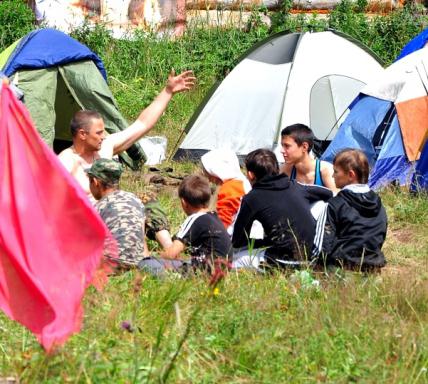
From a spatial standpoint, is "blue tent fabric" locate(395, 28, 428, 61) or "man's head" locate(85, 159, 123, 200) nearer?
"man's head" locate(85, 159, 123, 200)

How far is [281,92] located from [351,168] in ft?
13.5

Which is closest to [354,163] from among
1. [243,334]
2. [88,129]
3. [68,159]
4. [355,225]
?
[355,225]

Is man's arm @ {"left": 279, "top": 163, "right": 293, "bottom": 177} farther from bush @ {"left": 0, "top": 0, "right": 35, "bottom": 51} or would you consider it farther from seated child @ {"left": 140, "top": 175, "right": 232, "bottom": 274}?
bush @ {"left": 0, "top": 0, "right": 35, "bottom": 51}

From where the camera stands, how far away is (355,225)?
18.6ft

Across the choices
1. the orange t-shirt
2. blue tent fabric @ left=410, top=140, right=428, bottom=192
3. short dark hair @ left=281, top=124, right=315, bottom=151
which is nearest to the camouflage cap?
the orange t-shirt

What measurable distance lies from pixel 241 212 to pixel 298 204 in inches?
14.3

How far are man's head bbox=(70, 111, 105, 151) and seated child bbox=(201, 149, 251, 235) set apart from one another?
0.78m

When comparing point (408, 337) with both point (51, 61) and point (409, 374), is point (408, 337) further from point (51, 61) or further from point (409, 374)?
point (51, 61)

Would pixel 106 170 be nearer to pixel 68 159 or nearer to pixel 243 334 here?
pixel 68 159

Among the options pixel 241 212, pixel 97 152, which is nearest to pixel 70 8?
pixel 97 152

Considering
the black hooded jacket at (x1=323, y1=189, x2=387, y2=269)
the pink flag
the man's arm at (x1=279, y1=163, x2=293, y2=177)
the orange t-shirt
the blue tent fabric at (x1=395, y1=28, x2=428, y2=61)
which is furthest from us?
the blue tent fabric at (x1=395, y1=28, x2=428, y2=61)

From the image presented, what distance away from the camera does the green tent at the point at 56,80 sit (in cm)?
886

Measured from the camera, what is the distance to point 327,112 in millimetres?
10078

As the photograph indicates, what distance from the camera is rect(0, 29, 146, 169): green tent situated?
8.86 m
